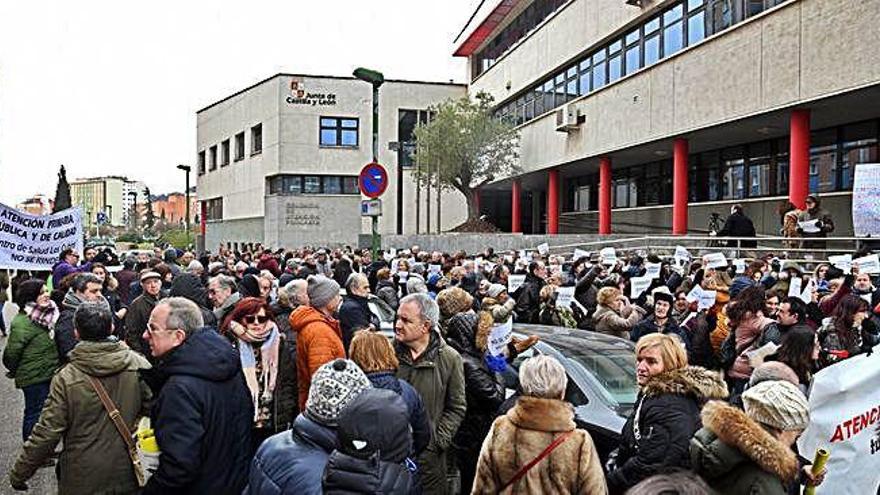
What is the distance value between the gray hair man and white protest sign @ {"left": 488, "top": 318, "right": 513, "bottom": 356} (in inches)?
30.8

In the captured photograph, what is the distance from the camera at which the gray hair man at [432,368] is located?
514cm

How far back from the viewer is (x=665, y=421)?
3.93m

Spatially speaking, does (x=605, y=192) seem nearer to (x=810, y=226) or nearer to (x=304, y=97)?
(x=810, y=226)

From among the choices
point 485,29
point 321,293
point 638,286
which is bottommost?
point 638,286

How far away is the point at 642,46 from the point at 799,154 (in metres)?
8.35

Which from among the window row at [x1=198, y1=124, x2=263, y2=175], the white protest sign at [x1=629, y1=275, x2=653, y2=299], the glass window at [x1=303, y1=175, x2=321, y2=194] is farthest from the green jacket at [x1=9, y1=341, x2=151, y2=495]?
the window row at [x1=198, y1=124, x2=263, y2=175]

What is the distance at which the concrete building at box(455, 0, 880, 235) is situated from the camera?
18.2 meters

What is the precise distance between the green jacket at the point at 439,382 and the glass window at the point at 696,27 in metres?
20.0

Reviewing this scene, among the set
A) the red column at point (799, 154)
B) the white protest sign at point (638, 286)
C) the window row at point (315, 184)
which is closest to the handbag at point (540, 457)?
the white protest sign at point (638, 286)

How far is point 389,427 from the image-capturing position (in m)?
2.85

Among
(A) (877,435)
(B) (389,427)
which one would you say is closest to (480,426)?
(A) (877,435)

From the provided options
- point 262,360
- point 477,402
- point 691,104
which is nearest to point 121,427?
point 262,360

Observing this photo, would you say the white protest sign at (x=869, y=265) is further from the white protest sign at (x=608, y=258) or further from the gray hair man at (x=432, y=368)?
the gray hair man at (x=432, y=368)

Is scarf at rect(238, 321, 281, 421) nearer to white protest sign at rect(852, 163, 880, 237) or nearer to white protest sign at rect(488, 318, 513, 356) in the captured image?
white protest sign at rect(488, 318, 513, 356)
